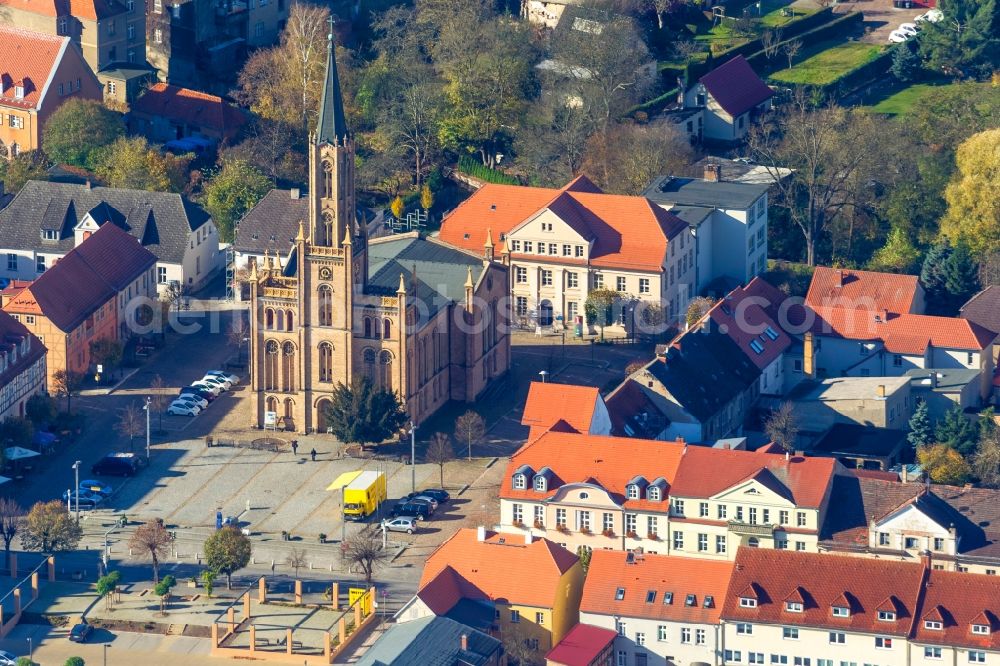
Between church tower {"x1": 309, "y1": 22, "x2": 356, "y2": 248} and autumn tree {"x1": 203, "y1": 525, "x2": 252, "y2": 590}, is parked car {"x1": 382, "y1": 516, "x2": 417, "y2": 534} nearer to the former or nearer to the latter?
autumn tree {"x1": 203, "y1": 525, "x2": 252, "y2": 590}

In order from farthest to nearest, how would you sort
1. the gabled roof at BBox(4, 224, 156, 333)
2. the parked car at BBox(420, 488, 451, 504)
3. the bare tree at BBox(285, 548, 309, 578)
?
the gabled roof at BBox(4, 224, 156, 333)
the parked car at BBox(420, 488, 451, 504)
the bare tree at BBox(285, 548, 309, 578)

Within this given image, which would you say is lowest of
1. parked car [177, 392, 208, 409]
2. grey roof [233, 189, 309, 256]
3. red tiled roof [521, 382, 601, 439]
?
parked car [177, 392, 208, 409]

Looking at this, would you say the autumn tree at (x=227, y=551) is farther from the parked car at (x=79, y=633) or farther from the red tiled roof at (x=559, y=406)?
the red tiled roof at (x=559, y=406)

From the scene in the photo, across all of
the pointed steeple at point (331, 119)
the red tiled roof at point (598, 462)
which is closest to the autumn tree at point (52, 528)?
Result: the red tiled roof at point (598, 462)

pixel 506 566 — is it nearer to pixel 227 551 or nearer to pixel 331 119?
pixel 227 551

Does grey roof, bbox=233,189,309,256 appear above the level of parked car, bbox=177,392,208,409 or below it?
above

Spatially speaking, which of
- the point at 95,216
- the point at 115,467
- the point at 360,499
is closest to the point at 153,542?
the point at 360,499

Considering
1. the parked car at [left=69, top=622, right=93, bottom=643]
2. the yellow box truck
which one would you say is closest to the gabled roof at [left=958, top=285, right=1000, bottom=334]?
the yellow box truck
